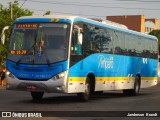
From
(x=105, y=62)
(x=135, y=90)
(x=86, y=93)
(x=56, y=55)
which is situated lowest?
(x=135, y=90)

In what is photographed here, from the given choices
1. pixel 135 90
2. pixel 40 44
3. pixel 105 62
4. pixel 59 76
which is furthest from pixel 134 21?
pixel 59 76

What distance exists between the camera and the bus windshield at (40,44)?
17812mm

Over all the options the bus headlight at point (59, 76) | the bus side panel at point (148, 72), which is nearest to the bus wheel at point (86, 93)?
the bus headlight at point (59, 76)

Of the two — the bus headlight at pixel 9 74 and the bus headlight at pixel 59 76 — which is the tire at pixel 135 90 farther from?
the bus headlight at pixel 9 74

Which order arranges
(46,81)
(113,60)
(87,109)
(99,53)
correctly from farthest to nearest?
(113,60) → (99,53) → (46,81) → (87,109)

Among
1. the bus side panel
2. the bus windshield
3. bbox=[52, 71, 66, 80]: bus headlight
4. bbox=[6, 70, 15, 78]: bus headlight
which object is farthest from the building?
bbox=[52, 71, 66, 80]: bus headlight

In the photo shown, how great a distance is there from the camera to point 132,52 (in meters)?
25.8

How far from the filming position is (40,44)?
59.1 feet

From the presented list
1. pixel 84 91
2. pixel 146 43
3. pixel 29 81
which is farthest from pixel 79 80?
pixel 146 43

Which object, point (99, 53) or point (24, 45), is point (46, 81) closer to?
point (24, 45)

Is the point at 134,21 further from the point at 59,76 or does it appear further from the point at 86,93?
the point at 59,76

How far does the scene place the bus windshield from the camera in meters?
17.8

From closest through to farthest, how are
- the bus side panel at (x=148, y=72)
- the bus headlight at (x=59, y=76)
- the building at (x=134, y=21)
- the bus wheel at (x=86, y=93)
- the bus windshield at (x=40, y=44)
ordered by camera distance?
the bus headlight at (x=59, y=76) → the bus windshield at (x=40, y=44) → the bus wheel at (x=86, y=93) → the bus side panel at (x=148, y=72) → the building at (x=134, y=21)

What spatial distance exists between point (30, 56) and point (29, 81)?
0.93 meters
